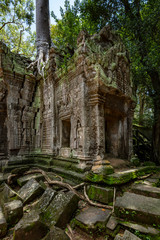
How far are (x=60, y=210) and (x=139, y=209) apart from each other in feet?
4.30

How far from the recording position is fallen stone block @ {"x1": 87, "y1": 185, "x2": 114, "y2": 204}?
107 inches

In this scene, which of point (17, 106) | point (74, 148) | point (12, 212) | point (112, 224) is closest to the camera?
point (112, 224)

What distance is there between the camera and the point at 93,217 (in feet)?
7.55

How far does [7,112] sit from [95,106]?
3.80m

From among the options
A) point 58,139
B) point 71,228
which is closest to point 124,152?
point 58,139

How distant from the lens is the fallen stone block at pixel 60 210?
227 cm

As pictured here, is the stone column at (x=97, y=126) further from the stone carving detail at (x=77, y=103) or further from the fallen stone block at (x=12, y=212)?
the fallen stone block at (x=12, y=212)

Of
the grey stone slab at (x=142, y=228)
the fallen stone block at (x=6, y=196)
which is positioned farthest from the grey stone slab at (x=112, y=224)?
the fallen stone block at (x=6, y=196)

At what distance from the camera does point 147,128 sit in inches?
457

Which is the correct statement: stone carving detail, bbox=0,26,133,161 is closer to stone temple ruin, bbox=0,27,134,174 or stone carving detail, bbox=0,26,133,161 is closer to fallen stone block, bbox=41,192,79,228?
stone temple ruin, bbox=0,27,134,174

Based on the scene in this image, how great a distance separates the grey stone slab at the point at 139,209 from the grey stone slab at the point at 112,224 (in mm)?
126

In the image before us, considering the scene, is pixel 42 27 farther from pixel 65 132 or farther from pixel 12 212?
pixel 12 212

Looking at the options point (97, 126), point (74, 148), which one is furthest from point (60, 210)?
point (97, 126)

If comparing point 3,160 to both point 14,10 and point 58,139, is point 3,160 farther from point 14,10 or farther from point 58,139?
point 14,10
